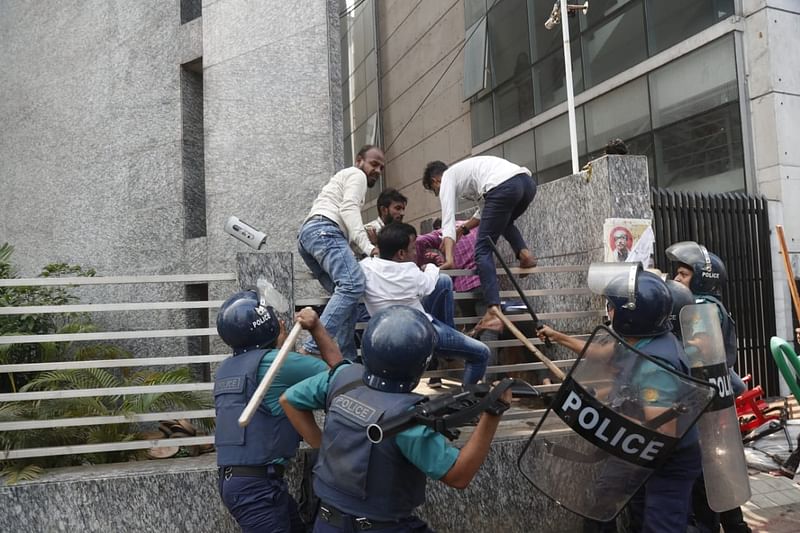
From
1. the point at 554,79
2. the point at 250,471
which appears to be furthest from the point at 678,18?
the point at 250,471

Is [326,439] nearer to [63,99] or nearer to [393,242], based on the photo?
[393,242]

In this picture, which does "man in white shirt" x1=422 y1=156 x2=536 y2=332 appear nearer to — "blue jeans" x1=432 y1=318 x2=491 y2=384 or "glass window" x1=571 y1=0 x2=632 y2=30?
"blue jeans" x1=432 y1=318 x2=491 y2=384

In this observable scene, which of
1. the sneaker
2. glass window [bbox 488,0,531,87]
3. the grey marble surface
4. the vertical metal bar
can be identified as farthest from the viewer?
glass window [bbox 488,0,531,87]

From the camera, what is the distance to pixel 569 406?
2.85 metres

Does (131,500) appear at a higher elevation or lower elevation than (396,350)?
lower

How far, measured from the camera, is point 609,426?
2.81 m

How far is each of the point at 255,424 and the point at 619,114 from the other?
11214 millimetres

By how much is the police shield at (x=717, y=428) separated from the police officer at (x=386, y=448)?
5.86 feet

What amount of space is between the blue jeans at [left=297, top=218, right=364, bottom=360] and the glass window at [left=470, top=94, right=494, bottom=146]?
43.9ft

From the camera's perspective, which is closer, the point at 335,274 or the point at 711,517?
the point at 711,517

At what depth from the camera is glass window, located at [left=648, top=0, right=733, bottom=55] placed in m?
A: 10.2

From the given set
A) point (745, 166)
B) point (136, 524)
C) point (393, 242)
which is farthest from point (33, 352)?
point (745, 166)

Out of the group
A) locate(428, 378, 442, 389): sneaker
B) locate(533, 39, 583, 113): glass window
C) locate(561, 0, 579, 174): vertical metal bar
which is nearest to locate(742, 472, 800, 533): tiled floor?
locate(428, 378, 442, 389): sneaker

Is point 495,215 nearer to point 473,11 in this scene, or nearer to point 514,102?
point 514,102
